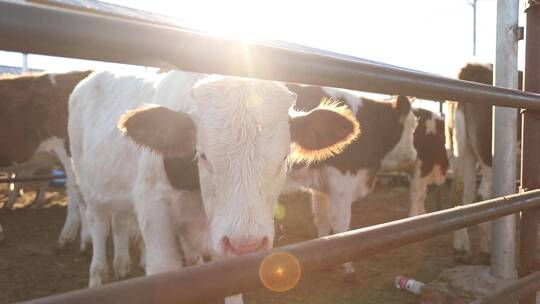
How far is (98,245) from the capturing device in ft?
12.2

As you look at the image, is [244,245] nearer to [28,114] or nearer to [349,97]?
[349,97]

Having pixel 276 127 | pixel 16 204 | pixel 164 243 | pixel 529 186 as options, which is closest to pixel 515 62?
pixel 529 186

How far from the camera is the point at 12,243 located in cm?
504

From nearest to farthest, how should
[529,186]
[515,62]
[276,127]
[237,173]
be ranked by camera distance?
1. [237,173]
2. [276,127]
3. [529,186]
4. [515,62]

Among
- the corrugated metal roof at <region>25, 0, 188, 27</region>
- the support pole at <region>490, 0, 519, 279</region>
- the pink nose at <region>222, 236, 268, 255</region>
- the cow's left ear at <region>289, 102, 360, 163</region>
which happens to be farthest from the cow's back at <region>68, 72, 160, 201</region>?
the support pole at <region>490, 0, 519, 279</region>

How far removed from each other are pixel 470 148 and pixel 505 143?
2.61 meters

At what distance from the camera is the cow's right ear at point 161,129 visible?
69.0 inches

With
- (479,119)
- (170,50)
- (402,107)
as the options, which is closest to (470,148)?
(479,119)

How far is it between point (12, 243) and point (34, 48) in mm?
5347

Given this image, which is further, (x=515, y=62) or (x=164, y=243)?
(x=515, y=62)

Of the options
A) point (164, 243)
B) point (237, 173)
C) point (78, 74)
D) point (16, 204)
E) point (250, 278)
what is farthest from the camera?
point (16, 204)

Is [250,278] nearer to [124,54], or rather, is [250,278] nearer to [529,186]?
[124,54]

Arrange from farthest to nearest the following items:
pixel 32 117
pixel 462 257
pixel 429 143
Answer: pixel 429 143 → pixel 32 117 → pixel 462 257

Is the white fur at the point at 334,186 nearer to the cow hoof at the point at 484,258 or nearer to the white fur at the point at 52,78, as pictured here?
the cow hoof at the point at 484,258
